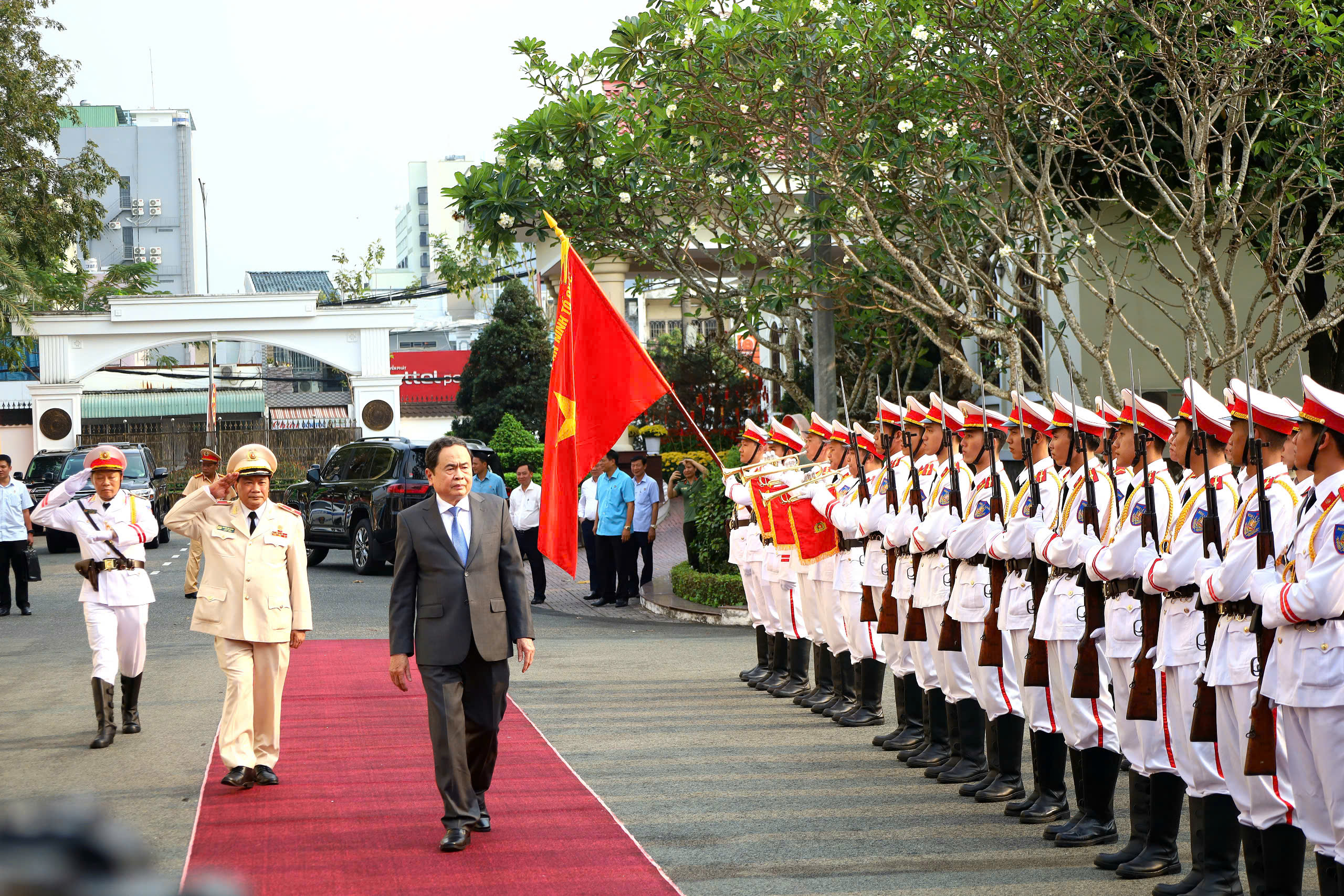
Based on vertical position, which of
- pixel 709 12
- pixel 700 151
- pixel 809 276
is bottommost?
pixel 809 276

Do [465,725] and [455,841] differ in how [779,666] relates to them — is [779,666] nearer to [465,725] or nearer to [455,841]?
[465,725]

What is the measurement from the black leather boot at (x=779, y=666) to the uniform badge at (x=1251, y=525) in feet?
19.5

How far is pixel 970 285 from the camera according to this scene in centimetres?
1628

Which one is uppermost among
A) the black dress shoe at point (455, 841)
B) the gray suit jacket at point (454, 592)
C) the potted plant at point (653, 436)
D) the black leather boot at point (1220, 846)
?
the potted plant at point (653, 436)

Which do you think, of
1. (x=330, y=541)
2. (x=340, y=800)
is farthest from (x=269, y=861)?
(x=330, y=541)

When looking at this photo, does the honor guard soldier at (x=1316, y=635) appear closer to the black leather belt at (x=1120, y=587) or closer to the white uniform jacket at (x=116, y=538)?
the black leather belt at (x=1120, y=587)

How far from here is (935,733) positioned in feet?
27.7

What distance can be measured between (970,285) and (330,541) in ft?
33.9

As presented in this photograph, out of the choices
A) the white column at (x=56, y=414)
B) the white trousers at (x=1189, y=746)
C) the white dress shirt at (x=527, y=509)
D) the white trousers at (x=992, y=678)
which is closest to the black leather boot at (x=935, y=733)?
the white trousers at (x=992, y=678)

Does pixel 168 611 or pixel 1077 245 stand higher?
pixel 1077 245

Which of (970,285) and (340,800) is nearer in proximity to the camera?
(340,800)

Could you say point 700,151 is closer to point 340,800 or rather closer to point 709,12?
point 709,12

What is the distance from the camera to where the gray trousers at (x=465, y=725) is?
Result: 6.61 metres

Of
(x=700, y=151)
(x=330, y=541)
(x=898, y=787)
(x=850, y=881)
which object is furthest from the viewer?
(x=330, y=541)
